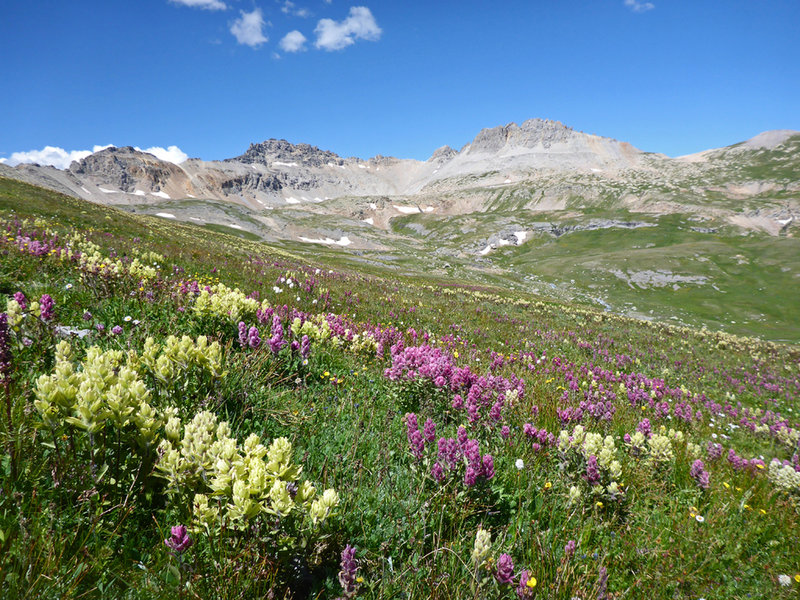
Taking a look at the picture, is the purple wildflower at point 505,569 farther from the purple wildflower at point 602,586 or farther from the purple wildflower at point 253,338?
the purple wildflower at point 253,338

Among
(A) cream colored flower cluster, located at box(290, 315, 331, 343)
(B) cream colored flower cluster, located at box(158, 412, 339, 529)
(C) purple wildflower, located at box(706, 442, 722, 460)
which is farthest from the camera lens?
(C) purple wildflower, located at box(706, 442, 722, 460)

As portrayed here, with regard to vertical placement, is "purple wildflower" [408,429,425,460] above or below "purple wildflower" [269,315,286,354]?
below

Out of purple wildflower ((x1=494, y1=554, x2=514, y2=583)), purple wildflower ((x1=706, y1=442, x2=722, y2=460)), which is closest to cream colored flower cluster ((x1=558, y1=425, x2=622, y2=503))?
purple wildflower ((x1=494, y1=554, x2=514, y2=583))

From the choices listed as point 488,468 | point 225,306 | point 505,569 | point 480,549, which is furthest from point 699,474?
point 225,306

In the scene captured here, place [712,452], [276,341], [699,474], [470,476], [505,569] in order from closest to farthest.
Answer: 1. [505,569]
2. [470,476]
3. [699,474]
4. [276,341]
5. [712,452]

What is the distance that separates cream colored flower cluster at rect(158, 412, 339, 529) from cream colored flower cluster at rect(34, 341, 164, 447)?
0.67ft

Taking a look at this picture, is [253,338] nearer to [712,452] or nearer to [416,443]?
[416,443]

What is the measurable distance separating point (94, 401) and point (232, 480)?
0.89 metres

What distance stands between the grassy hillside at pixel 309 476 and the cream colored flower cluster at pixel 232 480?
2 cm

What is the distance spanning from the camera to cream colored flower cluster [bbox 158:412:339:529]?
1976mm

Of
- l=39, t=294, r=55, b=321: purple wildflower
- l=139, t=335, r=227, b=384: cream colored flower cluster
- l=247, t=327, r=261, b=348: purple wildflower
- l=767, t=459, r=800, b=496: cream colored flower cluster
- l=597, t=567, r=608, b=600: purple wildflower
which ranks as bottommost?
l=767, t=459, r=800, b=496: cream colored flower cluster

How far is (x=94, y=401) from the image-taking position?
201 cm

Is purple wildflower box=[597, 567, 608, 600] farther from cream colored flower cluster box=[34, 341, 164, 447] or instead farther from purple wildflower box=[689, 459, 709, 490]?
cream colored flower cluster box=[34, 341, 164, 447]

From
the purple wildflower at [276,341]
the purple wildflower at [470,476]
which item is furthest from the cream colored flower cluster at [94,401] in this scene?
the purple wildflower at [276,341]
